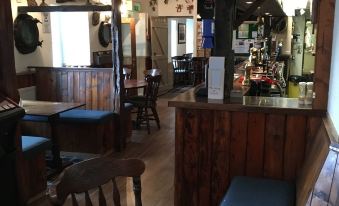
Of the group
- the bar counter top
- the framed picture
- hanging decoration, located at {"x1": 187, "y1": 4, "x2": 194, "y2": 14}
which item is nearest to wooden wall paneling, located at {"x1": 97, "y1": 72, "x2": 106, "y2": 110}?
the bar counter top

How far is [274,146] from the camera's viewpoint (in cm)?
260

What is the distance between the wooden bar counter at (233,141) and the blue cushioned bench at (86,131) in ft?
5.91

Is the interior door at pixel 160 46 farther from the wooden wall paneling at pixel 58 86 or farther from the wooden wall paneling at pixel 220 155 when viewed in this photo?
the wooden wall paneling at pixel 220 155

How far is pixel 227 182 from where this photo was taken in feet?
9.05

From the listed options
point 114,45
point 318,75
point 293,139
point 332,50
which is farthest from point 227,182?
point 114,45

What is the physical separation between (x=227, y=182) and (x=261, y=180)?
0.31 meters

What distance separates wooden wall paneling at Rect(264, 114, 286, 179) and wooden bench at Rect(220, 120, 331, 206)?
0.11 meters

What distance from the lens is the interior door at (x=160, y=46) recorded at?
9078 millimetres

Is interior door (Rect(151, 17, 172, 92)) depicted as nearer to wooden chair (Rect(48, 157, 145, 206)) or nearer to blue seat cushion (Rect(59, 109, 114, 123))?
blue seat cushion (Rect(59, 109, 114, 123))

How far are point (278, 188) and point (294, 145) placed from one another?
1.14ft

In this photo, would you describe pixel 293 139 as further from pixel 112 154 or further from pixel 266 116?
pixel 112 154

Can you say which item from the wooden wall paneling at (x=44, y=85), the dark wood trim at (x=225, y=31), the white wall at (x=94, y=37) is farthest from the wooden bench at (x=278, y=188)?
the white wall at (x=94, y=37)

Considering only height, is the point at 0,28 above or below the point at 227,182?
above

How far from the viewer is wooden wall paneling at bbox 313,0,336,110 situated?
7.82 feet
